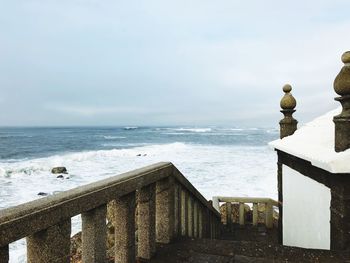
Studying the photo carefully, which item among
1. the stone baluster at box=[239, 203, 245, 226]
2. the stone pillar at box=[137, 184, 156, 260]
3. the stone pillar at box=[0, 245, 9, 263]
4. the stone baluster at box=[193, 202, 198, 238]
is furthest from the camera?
the stone baluster at box=[239, 203, 245, 226]

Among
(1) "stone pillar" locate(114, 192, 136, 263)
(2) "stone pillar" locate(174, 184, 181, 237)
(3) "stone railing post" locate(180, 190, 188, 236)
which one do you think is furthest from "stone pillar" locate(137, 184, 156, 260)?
(3) "stone railing post" locate(180, 190, 188, 236)

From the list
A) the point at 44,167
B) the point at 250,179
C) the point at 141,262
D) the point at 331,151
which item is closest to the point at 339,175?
the point at 331,151

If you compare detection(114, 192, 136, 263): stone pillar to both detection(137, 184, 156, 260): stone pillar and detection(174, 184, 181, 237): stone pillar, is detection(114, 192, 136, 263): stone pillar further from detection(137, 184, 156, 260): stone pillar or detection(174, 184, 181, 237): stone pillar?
detection(174, 184, 181, 237): stone pillar

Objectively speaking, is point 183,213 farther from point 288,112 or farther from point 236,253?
point 288,112

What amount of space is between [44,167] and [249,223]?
3039cm

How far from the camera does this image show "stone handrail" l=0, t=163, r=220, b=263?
1.89 metres

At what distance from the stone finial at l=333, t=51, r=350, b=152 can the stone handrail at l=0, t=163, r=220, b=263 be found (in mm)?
2016

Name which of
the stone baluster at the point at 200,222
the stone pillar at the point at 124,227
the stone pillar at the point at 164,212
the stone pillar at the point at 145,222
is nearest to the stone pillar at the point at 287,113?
the stone baluster at the point at 200,222

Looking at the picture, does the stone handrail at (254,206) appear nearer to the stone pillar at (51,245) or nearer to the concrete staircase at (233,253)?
the concrete staircase at (233,253)

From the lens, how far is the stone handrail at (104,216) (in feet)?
6.21

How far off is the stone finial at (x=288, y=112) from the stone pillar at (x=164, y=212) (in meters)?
4.33

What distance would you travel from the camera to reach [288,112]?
7.33m

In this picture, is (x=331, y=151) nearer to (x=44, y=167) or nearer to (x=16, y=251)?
(x=16, y=251)

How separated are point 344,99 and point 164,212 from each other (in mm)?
2467
